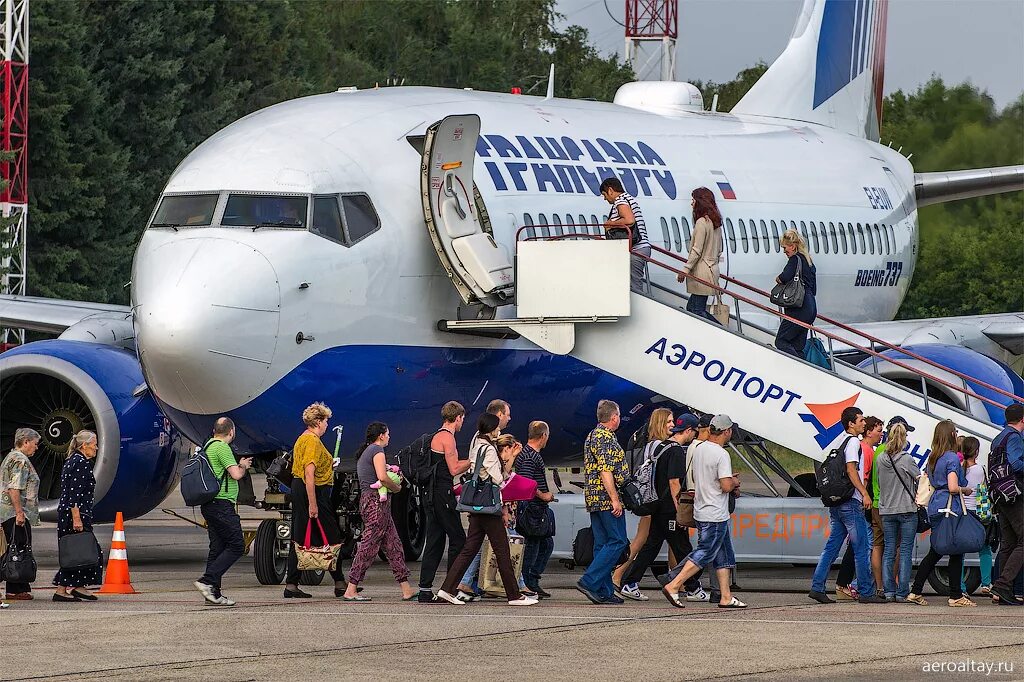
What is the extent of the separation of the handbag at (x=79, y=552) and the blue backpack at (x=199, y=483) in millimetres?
1305

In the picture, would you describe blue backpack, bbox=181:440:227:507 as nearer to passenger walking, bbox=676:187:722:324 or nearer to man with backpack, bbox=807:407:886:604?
man with backpack, bbox=807:407:886:604

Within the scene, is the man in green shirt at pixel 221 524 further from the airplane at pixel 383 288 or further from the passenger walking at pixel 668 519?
the passenger walking at pixel 668 519

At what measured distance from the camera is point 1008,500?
14.6m

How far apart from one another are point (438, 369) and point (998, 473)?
4.77 metres

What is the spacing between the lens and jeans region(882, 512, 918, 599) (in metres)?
14.8

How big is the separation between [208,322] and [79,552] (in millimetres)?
2182

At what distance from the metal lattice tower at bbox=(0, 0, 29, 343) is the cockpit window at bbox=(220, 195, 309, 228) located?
17.8 m

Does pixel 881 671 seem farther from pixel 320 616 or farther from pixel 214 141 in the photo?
pixel 214 141

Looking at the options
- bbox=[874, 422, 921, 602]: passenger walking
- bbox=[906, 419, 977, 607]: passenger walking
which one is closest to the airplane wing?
bbox=[874, 422, 921, 602]: passenger walking

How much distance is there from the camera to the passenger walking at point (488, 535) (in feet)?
45.7

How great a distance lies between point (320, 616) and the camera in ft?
43.6

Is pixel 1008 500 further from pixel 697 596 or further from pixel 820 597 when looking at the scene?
pixel 697 596

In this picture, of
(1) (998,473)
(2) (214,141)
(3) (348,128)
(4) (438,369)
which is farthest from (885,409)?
(2) (214,141)

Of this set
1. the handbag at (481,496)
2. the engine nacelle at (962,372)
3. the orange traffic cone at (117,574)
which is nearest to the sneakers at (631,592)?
the handbag at (481,496)
